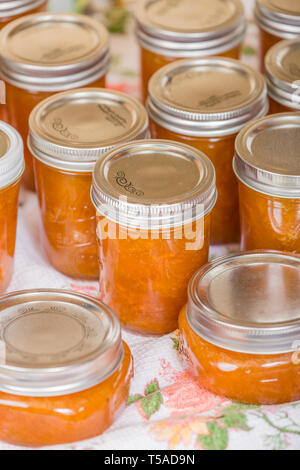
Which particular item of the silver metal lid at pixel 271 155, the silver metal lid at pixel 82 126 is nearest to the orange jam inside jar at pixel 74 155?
the silver metal lid at pixel 82 126

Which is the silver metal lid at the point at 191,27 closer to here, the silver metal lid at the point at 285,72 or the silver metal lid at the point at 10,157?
the silver metal lid at the point at 285,72

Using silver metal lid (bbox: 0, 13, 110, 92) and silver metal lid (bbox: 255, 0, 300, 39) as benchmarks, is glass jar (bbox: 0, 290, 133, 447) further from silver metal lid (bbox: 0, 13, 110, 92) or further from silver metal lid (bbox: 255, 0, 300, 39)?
silver metal lid (bbox: 255, 0, 300, 39)

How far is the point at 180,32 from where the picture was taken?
1451mm

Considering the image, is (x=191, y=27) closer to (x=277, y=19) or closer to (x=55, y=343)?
(x=277, y=19)

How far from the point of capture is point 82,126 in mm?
1271

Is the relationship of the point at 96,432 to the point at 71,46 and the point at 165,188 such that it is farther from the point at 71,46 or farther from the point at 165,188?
the point at 71,46

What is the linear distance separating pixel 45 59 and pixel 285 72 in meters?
0.44

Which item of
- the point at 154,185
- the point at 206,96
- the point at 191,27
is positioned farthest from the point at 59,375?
the point at 191,27

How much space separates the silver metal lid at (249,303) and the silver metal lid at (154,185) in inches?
3.8

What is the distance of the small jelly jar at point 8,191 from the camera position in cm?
116

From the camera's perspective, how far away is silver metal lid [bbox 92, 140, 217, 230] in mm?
1058

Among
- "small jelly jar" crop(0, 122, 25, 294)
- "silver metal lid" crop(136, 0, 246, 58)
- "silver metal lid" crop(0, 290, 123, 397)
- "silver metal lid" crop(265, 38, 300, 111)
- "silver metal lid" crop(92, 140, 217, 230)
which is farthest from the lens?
"silver metal lid" crop(136, 0, 246, 58)

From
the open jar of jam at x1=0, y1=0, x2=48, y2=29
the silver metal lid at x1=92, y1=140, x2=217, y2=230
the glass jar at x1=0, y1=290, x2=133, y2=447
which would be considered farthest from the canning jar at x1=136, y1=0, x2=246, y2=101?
the glass jar at x1=0, y1=290, x2=133, y2=447
